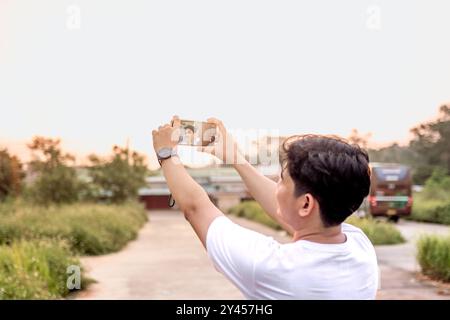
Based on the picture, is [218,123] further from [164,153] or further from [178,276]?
[178,276]

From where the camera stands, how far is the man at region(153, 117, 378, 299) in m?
1.16

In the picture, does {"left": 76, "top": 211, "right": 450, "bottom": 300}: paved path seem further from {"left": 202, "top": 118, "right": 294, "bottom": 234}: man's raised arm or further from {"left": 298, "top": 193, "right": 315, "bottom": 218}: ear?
{"left": 298, "top": 193, "right": 315, "bottom": 218}: ear

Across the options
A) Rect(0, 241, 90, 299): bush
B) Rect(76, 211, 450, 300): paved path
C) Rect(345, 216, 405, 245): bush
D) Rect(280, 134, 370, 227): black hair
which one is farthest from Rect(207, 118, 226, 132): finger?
Rect(345, 216, 405, 245): bush

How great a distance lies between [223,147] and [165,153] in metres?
0.22

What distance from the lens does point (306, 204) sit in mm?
1202

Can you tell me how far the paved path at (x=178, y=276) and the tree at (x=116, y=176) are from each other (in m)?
11.2

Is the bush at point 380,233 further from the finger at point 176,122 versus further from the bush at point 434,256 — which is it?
the finger at point 176,122

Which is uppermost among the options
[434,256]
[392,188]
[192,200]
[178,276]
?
[192,200]

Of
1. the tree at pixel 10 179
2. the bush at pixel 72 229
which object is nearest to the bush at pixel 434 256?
the bush at pixel 72 229

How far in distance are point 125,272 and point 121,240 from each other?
4.94 m

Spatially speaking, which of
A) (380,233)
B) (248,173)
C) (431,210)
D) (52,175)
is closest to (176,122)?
(248,173)
